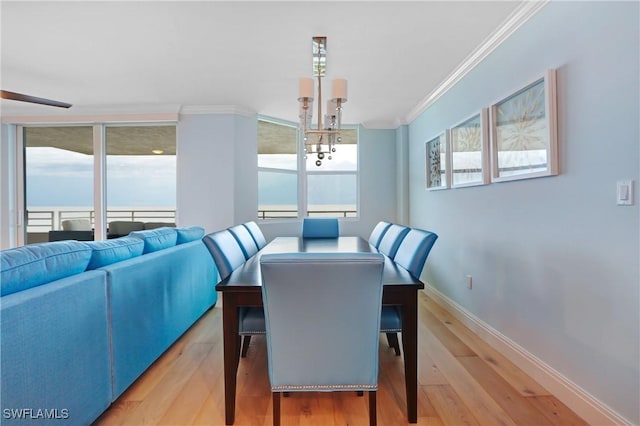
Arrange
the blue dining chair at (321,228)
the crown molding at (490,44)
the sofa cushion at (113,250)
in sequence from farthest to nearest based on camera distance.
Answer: the blue dining chair at (321,228) < the crown molding at (490,44) < the sofa cushion at (113,250)

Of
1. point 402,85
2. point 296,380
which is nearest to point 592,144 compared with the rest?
point 296,380

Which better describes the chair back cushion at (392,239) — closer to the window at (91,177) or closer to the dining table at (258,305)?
the dining table at (258,305)

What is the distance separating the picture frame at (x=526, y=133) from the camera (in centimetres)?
169

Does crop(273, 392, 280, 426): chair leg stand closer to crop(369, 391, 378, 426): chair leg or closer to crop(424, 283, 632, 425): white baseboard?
crop(369, 391, 378, 426): chair leg

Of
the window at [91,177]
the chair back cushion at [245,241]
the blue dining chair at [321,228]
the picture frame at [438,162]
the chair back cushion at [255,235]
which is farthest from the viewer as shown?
the window at [91,177]

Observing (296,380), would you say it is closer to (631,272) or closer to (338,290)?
(338,290)

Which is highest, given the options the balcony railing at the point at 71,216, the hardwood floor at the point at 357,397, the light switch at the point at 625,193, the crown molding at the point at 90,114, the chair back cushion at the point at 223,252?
the crown molding at the point at 90,114

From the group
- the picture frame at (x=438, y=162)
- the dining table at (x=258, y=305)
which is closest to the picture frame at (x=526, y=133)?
the picture frame at (x=438, y=162)

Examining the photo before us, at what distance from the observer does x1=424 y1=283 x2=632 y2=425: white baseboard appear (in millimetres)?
1450

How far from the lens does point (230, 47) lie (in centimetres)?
Answer: 254

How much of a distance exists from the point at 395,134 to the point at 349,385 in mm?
4236

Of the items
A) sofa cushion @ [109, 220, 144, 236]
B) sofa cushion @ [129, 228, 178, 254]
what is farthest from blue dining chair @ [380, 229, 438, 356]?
sofa cushion @ [109, 220, 144, 236]

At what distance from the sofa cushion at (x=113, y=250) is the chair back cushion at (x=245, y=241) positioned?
2.07 ft

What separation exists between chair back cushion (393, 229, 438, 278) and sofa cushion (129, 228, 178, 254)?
5.71ft
